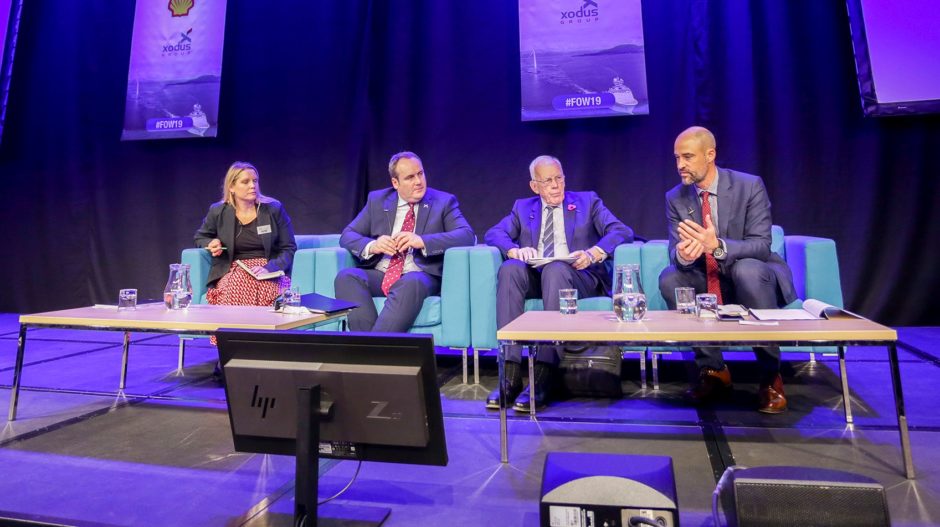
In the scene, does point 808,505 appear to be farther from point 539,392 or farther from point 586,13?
point 586,13

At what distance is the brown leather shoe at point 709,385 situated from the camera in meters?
2.24

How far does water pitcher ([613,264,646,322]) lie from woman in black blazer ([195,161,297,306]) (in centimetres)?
187

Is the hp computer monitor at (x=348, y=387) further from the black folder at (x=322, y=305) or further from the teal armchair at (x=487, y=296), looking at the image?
the teal armchair at (x=487, y=296)

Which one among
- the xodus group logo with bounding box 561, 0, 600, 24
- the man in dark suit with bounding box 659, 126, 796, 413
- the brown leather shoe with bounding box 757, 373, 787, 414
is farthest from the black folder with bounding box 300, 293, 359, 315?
the xodus group logo with bounding box 561, 0, 600, 24

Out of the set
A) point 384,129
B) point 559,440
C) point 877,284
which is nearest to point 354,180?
point 384,129

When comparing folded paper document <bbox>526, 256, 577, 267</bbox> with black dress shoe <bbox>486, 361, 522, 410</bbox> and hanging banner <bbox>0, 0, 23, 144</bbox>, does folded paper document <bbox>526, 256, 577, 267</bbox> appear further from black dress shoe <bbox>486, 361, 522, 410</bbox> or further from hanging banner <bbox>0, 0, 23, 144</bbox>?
hanging banner <bbox>0, 0, 23, 144</bbox>

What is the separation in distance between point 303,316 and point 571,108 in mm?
2501

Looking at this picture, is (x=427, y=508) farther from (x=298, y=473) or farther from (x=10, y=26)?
(x=10, y=26)

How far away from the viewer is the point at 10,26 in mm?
5172

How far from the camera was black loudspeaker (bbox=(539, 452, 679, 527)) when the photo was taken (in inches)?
39.4

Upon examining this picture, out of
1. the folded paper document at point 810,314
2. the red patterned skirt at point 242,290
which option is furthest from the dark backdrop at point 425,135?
the folded paper document at point 810,314

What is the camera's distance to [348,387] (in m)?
1.08

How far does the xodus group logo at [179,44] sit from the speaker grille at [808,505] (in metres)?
4.90

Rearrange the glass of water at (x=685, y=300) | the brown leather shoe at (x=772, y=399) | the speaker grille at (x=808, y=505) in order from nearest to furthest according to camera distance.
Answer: the speaker grille at (x=808, y=505)
the glass of water at (x=685, y=300)
the brown leather shoe at (x=772, y=399)
